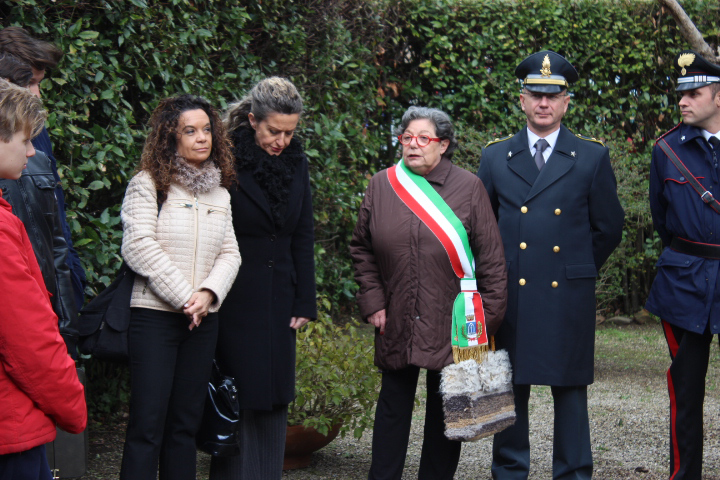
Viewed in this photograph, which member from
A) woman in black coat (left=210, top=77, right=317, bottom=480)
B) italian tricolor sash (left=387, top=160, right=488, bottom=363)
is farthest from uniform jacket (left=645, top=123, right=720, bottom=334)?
woman in black coat (left=210, top=77, right=317, bottom=480)

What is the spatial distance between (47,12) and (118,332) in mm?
1901

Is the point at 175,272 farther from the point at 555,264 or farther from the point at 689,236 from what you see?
the point at 689,236

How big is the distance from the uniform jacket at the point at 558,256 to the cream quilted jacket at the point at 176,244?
1.35 meters

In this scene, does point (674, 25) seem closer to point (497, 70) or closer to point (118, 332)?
point (497, 70)

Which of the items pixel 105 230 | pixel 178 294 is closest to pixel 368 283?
pixel 178 294

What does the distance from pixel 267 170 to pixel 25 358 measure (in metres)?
1.59

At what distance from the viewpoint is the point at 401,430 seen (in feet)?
12.4

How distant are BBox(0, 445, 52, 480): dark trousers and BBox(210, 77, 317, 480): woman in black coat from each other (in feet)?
4.23

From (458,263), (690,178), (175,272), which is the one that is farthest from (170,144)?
(690,178)

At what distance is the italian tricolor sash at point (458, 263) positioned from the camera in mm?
3574

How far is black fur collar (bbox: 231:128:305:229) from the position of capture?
3539 millimetres

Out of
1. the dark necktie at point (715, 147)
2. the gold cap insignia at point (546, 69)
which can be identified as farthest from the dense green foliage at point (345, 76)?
the dark necktie at point (715, 147)

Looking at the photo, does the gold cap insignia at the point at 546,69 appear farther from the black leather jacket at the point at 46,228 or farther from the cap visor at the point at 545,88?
the black leather jacket at the point at 46,228

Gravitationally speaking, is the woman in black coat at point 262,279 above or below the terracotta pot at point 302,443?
above
